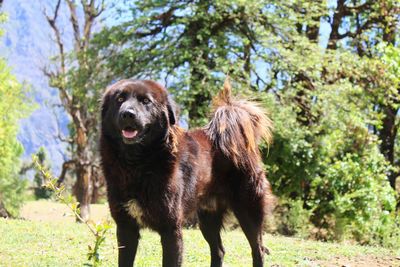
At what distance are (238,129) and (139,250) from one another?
2.34m

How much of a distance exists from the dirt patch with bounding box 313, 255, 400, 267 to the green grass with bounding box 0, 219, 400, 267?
0.11 feet

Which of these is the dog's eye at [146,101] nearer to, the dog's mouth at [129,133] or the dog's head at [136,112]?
the dog's head at [136,112]

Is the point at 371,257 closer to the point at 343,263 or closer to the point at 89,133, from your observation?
the point at 343,263

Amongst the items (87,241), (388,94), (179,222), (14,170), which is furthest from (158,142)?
(14,170)

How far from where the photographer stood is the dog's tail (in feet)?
19.1

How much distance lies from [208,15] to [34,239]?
745 cm

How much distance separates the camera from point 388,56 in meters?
14.9

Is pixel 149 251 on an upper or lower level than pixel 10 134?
lower

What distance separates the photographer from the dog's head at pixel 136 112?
14.7ft

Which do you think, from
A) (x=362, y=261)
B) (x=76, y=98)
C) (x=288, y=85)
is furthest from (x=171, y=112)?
(x=76, y=98)

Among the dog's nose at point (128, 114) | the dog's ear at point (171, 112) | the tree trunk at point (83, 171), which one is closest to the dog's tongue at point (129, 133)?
the dog's nose at point (128, 114)

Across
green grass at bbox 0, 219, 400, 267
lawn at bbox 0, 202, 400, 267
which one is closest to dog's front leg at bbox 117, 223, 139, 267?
green grass at bbox 0, 219, 400, 267

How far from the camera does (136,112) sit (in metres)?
4.47

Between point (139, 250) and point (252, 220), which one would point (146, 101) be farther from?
point (139, 250)
